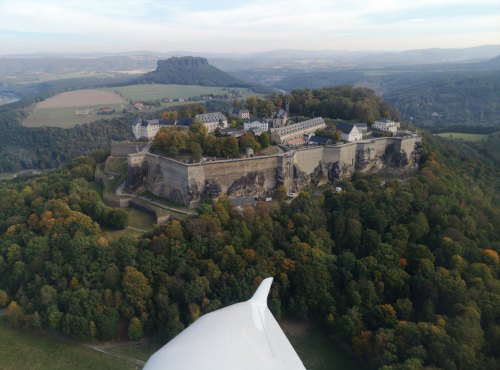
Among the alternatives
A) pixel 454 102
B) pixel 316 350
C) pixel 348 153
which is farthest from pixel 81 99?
pixel 316 350

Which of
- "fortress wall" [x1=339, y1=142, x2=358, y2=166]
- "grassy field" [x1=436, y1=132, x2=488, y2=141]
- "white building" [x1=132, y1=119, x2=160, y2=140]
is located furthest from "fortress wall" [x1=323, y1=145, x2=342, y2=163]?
"grassy field" [x1=436, y1=132, x2=488, y2=141]

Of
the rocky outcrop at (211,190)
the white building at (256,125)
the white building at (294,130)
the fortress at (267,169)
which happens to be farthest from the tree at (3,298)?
the white building at (256,125)

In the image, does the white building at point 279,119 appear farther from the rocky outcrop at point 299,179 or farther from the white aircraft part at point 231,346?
the white aircraft part at point 231,346

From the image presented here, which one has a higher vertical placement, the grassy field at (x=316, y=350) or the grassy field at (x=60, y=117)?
the grassy field at (x=60, y=117)

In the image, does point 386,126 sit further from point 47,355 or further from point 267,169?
point 47,355

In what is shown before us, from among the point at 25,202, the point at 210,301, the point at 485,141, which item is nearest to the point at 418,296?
the point at 210,301

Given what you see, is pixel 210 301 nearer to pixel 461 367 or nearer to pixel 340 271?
pixel 340 271

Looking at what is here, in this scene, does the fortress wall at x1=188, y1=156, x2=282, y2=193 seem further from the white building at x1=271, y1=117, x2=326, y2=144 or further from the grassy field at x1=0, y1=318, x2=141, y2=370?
the grassy field at x1=0, y1=318, x2=141, y2=370
